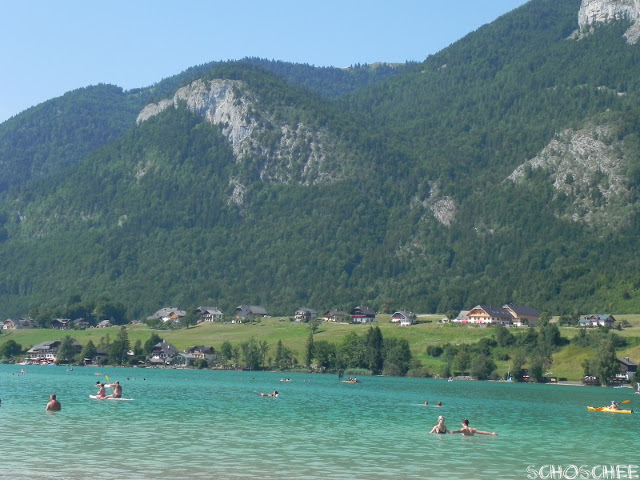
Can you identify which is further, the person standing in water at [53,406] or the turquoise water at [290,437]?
the person standing in water at [53,406]

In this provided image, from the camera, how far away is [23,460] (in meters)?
58.8

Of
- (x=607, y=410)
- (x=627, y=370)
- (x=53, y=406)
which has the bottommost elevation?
(x=607, y=410)

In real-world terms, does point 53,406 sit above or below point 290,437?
above

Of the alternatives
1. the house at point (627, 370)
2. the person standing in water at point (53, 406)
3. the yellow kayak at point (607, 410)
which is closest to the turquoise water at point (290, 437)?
the person standing in water at point (53, 406)

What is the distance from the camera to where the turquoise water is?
5869 cm

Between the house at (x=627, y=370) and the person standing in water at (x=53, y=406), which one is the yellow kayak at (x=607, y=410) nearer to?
the person standing in water at (x=53, y=406)

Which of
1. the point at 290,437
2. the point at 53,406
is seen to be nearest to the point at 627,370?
the point at 53,406

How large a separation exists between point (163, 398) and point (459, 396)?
44.9 metres

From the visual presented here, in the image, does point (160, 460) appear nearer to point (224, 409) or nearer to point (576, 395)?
point (224, 409)

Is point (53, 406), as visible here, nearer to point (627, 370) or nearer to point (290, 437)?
point (290, 437)

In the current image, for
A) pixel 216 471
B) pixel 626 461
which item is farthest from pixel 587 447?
pixel 216 471

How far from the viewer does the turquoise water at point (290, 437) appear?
193ft

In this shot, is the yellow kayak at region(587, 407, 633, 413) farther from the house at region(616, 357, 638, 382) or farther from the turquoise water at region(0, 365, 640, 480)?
the house at region(616, 357, 638, 382)

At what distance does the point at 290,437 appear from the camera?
74562 millimetres
